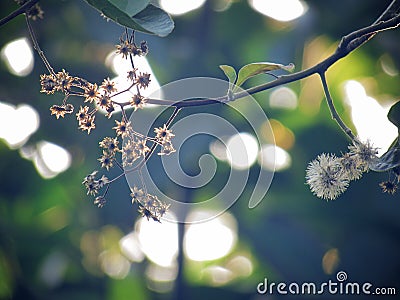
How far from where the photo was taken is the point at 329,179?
92 centimetres

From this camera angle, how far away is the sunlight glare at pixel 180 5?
1868 mm

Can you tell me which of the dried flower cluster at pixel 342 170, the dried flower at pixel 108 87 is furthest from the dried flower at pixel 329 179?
the dried flower at pixel 108 87

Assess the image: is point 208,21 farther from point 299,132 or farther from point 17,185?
point 17,185

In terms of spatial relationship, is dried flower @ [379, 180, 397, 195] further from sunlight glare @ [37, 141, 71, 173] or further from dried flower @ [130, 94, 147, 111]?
sunlight glare @ [37, 141, 71, 173]

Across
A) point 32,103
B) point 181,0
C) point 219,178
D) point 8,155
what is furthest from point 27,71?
point 219,178

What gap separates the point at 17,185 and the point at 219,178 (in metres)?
0.78

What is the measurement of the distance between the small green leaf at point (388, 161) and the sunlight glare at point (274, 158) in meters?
0.91

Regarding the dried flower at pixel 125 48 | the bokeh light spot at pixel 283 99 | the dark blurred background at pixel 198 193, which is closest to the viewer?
the dried flower at pixel 125 48

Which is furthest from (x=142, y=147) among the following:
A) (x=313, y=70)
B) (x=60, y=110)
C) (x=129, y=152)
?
(x=313, y=70)

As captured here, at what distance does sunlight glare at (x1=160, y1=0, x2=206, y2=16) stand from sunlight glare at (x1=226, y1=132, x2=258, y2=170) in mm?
468

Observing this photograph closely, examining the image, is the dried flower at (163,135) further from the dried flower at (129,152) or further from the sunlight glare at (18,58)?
the sunlight glare at (18,58)

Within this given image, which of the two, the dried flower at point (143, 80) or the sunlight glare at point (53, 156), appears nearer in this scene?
the dried flower at point (143, 80)
